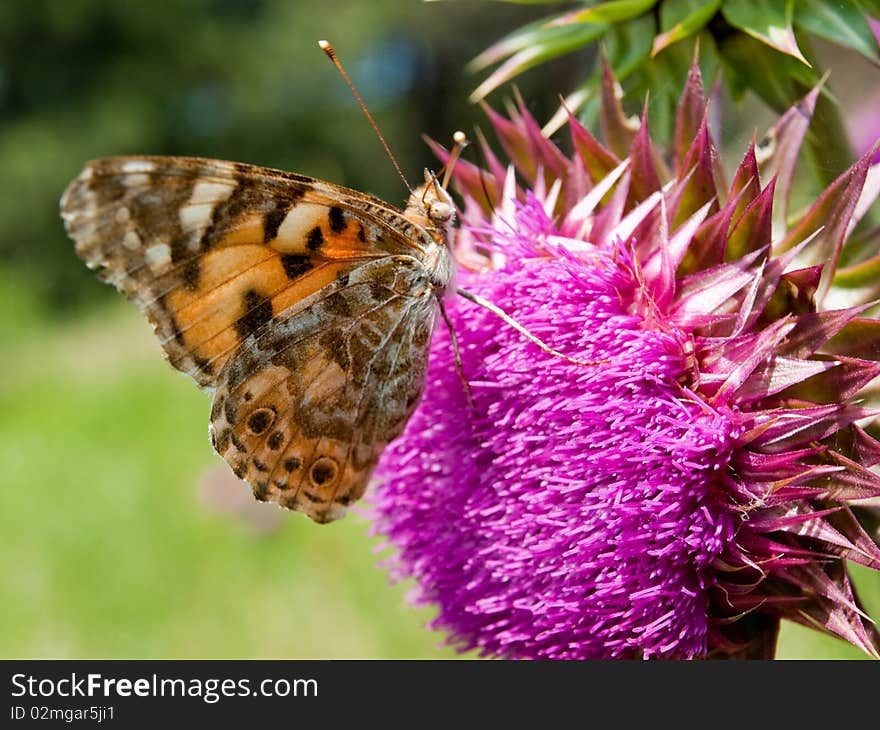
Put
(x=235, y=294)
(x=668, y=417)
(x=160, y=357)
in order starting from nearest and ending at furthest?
(x=668, y=417)
(x=235, y=294)
(x=160, y=357)

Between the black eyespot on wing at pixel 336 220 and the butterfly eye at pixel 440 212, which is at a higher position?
the black eyespot on wing at pixel 336 220

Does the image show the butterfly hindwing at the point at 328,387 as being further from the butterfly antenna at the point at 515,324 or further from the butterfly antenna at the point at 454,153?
the butterfly antenna at the point at 454,153

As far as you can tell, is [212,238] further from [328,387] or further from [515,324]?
[515,324]

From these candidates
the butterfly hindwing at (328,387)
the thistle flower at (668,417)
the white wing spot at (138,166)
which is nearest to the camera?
the thistle flower at (668,417)

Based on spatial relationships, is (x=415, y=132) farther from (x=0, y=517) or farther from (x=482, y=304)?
(x=482, y=304)

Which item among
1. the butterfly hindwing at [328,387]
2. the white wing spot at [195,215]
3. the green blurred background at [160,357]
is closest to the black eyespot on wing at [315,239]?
the butterfly hindwing at [328,387]

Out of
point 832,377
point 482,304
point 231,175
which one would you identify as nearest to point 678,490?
point 832,377

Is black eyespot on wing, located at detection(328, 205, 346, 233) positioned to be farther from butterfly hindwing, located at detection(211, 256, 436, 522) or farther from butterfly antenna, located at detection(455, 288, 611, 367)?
butterfly antenna, located at detection(455, 288, 611, 367)

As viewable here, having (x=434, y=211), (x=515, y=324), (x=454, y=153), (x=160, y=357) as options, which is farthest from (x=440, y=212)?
(x=160, y=357)
